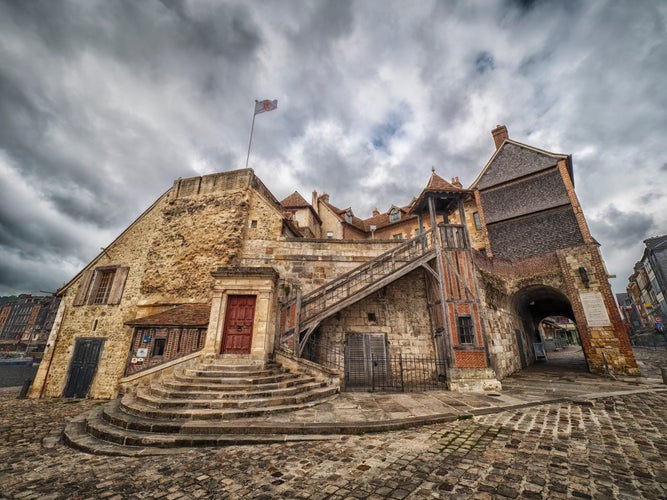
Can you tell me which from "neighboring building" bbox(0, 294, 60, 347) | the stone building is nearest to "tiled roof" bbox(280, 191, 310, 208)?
the stone building

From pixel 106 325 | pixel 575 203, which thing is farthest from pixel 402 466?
pixel 575 203

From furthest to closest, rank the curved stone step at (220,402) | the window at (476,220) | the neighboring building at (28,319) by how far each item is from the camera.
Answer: the neighboring building at (28,319) < the window at (476,220) < the curved stone step at (220,402)

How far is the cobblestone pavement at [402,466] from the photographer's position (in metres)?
2.99

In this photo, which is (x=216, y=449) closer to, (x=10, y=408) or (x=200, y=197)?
(x=10, y=408)

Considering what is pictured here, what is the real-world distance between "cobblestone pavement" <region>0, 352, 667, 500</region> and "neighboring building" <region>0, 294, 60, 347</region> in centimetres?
6362

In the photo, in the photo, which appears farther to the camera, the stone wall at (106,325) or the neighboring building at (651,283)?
the neighboring building at (651,283)

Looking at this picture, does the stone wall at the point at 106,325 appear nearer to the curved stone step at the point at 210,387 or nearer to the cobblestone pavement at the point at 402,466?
the curved stone step at the point at 210,387

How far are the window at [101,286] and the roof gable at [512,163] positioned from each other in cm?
2184

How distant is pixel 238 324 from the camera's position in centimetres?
865

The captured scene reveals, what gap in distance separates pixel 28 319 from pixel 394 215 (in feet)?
255

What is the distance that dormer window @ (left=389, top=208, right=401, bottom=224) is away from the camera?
25172 millimetres

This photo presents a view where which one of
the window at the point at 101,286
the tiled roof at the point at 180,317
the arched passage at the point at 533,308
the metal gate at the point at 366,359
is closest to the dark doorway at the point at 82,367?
the window at the point at 101,286

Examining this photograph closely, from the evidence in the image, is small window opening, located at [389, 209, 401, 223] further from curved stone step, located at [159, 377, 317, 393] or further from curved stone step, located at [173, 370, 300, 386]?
curved stone step, located at [159, 377, 317, 393]

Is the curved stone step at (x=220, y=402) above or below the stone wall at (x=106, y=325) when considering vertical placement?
below
